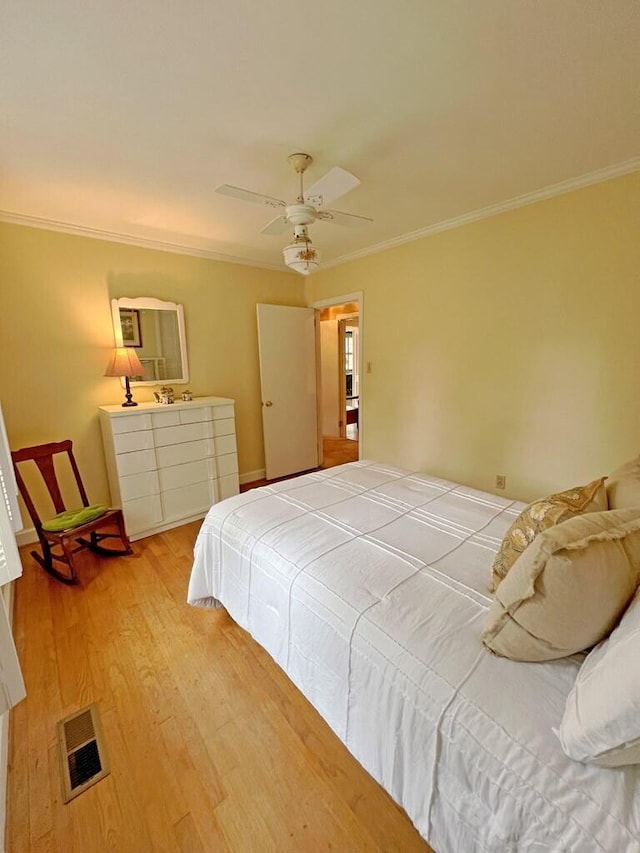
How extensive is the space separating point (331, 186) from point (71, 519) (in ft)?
8.30

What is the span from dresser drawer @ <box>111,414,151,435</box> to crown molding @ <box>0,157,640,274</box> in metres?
1.51

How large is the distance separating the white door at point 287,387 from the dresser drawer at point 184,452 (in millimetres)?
977

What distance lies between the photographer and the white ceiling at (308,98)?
117 cm

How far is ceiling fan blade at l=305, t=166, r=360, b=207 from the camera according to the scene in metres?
1.61

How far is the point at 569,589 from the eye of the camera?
803 millimetres

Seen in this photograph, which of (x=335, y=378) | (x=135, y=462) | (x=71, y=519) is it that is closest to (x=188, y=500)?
(x=135, y=462)

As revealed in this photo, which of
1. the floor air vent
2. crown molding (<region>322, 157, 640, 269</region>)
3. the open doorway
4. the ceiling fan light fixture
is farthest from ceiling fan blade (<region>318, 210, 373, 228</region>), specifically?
the open doorway

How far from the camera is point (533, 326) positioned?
262cm

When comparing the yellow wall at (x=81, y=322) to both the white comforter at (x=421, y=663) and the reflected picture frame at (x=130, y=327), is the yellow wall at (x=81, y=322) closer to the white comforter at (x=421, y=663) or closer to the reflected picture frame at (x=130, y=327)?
the reflected picture frame at (x=130, y=327)

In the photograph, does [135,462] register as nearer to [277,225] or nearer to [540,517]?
[277,225]

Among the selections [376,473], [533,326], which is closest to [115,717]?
[376,473]

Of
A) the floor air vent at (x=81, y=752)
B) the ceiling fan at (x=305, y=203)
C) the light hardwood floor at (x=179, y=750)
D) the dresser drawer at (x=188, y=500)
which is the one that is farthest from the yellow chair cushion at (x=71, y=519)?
the ceiling fan at (x=305, y=203)

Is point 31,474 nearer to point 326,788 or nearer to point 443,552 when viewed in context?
point 326,788

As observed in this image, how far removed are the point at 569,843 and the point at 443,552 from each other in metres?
0.79
